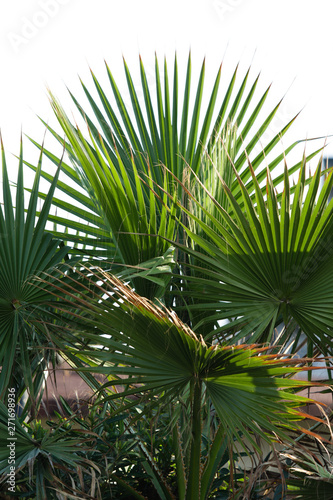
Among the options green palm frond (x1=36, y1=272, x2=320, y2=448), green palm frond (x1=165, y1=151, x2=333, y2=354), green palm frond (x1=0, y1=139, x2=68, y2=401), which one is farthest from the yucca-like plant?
green palm frond (x1=0, y1=139, x2=68, y2=401)

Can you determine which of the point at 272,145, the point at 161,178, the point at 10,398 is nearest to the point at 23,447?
the point at 10,398

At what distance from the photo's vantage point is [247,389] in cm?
116

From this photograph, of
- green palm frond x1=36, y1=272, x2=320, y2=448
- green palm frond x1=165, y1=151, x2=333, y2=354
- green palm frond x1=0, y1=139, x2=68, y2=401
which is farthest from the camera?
green palm frond x1=0, y1=139, x2=68, y2=401

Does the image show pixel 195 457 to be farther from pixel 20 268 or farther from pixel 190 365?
pixel 20 268

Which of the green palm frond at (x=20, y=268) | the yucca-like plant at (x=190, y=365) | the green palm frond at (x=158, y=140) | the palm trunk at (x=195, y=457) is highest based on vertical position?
the green palm frond at (x=158, y=140)

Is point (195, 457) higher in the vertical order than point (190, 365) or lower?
lower

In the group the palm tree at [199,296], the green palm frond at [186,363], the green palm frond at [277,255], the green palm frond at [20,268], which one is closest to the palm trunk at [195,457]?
the palm tree at [199,296]

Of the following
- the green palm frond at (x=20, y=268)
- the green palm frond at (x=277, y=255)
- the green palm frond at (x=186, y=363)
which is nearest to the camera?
the green palm frond at (x=186, y=363)

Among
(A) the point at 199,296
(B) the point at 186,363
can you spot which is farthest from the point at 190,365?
(A) the point at 199,296

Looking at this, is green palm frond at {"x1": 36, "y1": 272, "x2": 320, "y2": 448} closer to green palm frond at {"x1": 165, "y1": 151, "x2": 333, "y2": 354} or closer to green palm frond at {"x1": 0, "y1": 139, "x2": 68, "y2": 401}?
green palm frond at {"x1": 165, "y1": 151, "x2": 333, "y2": 354}

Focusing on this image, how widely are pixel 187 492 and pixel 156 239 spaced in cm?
85

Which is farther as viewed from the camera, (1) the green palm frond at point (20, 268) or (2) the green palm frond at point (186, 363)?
(1) the green palm frond at point (20, 268)

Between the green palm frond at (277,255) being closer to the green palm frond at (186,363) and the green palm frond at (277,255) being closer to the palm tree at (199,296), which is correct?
the palm tree at (199,296)

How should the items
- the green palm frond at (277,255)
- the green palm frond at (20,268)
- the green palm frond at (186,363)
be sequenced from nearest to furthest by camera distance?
the green palm frond at (186,363), the green palm frond at (277,255), the green palm frond at (20,268)
